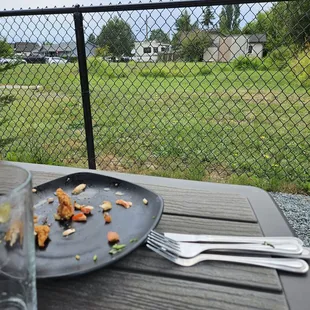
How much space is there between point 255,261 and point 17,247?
1.27 feet

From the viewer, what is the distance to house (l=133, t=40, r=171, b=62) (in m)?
2.61

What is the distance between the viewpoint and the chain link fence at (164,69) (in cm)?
213

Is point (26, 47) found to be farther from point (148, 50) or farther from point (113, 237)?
point (113, 237)

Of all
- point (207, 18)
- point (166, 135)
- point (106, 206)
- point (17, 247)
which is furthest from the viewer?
point (166, 135)

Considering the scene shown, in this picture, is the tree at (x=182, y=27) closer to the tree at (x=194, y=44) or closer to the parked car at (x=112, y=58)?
the tree at (x=194, y=44)

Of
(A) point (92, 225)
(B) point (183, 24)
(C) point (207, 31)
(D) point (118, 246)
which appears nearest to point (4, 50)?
(B) point (183, 24)

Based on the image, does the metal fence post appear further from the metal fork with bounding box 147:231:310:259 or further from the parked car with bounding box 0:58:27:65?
the metal fork with bounding box 147:231:310:259

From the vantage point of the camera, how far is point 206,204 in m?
0.81

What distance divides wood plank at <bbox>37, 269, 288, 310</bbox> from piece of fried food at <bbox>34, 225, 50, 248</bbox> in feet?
0.32

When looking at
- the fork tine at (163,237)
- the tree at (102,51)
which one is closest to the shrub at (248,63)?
the tree at (102,51)

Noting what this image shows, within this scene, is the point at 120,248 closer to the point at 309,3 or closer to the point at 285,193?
the point at 285,193

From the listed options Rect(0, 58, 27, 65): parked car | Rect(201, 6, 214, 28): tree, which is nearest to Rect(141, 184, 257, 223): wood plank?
Rect(0, 58, 27, 65): parked car

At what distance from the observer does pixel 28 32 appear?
2674mm

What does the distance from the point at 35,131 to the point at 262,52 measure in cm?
213
